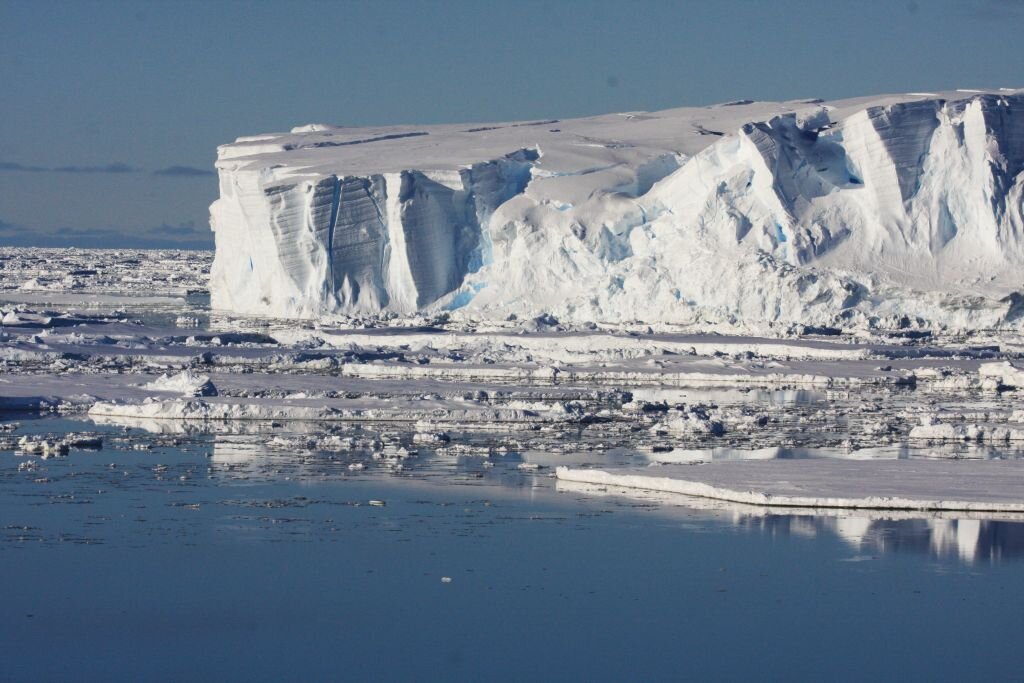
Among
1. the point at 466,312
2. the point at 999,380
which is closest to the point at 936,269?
the point at 999,380

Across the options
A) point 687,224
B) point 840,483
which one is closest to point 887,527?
point 840,483

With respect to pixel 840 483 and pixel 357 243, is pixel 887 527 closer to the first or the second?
pixel 840 483

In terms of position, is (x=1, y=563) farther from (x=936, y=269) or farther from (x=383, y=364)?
(x=936, y=269)

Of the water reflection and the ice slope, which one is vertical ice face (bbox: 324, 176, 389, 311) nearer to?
the ice slope

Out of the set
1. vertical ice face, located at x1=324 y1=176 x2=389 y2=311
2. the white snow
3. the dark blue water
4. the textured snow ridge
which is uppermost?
vertical ice face, located at x1=324 y1=176 x2=389 y2=311

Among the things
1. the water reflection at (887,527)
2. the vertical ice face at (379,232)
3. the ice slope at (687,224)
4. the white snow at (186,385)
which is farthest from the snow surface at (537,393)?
the vertical ice face at (379,232)

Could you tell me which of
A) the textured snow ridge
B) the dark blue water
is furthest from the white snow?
the textured snow ridge
